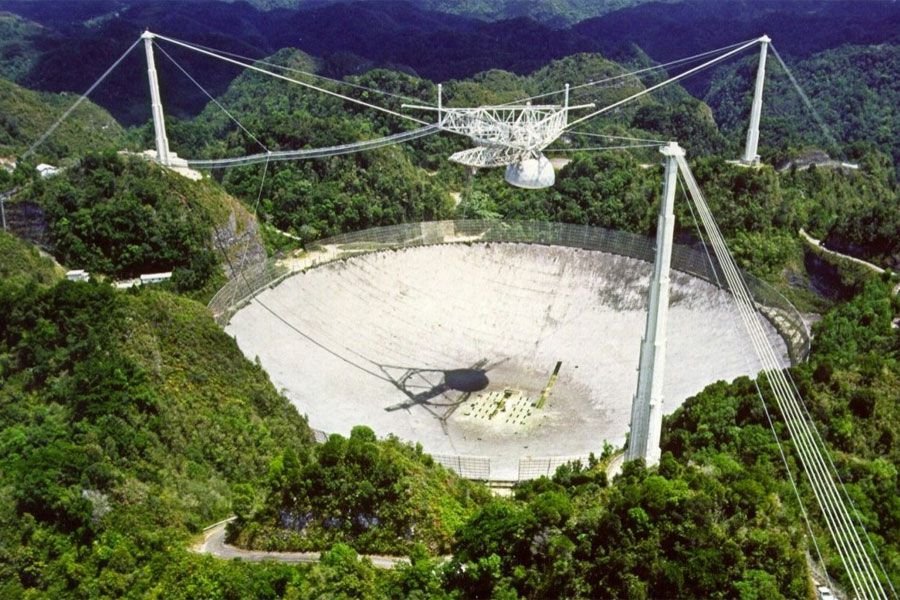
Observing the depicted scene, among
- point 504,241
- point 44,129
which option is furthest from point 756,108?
point 44,129

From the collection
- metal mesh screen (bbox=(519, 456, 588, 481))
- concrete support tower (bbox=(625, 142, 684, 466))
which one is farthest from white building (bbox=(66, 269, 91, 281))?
concrete support tower (bbox=(625, 142, 684, 466))

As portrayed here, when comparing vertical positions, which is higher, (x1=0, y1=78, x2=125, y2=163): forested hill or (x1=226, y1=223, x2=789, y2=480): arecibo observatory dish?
(x1=0, y1=78, x2=125, y2=163): forested hill

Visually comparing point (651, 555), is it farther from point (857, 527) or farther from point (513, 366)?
point (513, 366)

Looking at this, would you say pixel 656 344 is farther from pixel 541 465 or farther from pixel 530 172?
pixel 530 172

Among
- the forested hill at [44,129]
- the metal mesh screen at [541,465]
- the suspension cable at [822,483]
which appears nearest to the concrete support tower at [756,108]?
the suspension cable at [822,483]

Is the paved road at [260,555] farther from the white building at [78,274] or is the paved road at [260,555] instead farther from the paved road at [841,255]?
the paved road at [841,255]

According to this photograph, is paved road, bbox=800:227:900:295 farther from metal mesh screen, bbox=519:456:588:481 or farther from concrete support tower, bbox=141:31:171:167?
concrete support tower, bbox=141:31:171:167
